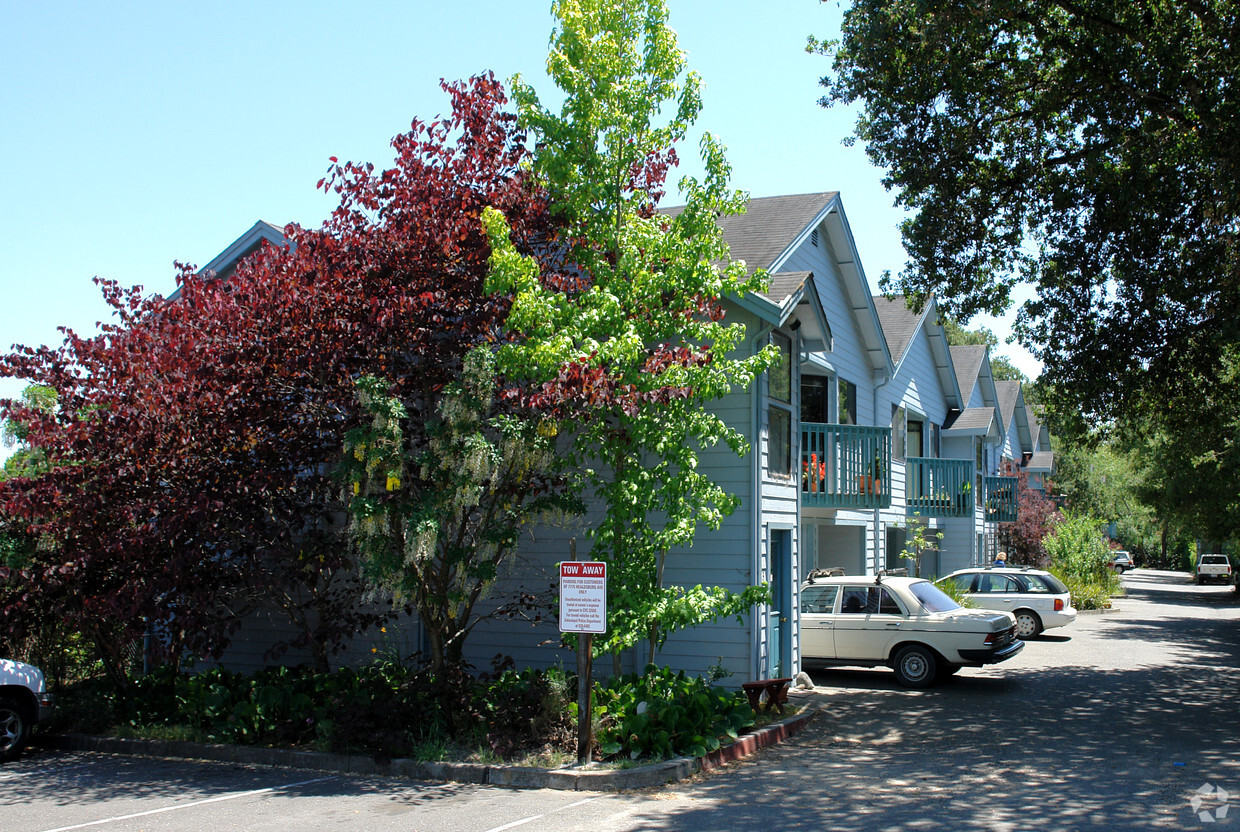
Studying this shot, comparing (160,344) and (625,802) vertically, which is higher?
(160,344)

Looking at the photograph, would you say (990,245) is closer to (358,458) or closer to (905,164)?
(905,164)

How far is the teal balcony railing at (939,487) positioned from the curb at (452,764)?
13136 mm

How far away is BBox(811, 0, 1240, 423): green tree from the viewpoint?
42.9ft

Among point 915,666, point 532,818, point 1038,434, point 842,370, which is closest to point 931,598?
point 915,666

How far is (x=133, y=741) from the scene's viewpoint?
11.1 m

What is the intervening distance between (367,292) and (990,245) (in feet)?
34.6

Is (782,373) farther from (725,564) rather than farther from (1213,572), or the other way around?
(1213,572)

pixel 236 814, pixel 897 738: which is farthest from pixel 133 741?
pixel 897 738

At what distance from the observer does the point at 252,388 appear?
1098cm

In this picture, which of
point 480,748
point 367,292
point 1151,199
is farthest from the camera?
point 1151,199

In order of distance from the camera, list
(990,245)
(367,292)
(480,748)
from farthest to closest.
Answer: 1. (990,245)
2. (367,292)
3. (480,748)

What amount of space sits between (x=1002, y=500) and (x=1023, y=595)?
7.80 metres

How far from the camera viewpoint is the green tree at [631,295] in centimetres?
1027

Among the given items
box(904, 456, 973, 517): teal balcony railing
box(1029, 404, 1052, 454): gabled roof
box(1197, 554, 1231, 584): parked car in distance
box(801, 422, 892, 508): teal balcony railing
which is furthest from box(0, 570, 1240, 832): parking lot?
box(1197, 554, 1231, 584): parked car in distance
